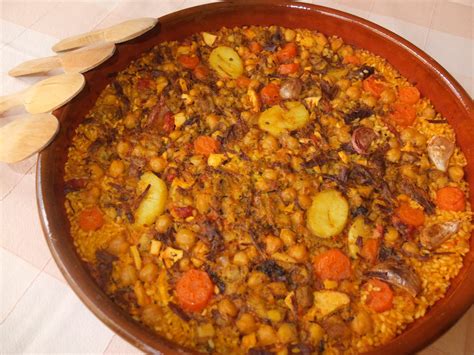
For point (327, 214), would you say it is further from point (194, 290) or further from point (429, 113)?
point (429, 113)

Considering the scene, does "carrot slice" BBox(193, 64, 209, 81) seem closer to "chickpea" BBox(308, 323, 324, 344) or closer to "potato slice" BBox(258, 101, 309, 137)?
"potato slice" BBox(258, 101, 309, 137)

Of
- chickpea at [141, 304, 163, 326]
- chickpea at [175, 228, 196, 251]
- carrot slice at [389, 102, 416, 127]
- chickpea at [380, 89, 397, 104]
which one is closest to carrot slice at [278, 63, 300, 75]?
chickpea at [380, 89, 397, 104]

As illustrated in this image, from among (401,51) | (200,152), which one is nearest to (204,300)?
(200,152)

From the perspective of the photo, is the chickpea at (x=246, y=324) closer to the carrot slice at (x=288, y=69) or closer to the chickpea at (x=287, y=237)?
the chickpea at (x=287, y=237)

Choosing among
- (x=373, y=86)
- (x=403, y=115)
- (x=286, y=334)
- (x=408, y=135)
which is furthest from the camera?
(x=373, y=86)

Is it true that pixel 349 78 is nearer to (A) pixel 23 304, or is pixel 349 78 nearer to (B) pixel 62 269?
(B) pixel 62 269

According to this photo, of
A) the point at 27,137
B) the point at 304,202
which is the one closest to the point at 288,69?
the point at 304,202
